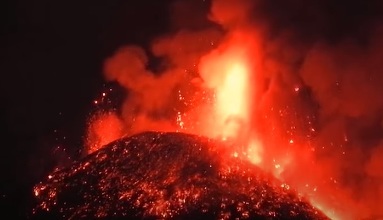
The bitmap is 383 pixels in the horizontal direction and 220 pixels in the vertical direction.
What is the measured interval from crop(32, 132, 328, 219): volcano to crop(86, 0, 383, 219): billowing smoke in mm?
3579

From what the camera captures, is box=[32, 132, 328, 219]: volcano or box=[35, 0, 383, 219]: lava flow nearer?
box=[32, 132, 328, 219]: volcano

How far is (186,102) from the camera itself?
38.5 ft

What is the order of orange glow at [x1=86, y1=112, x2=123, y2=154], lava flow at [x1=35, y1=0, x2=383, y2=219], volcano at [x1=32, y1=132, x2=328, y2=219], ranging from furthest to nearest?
orange glow at [x1=86, y1=112, x2=123, y2=154], lava flow at [x1=35, y1=0, x2=383, y2=219], volcano at [x1=32, y1=132, x2=328, y2=219]

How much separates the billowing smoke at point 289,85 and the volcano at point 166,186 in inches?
141

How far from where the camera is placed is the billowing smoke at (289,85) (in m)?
11.2

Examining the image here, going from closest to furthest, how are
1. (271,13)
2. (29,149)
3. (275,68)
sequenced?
1. (29,149)
2. (275,68)
3. (271,13)

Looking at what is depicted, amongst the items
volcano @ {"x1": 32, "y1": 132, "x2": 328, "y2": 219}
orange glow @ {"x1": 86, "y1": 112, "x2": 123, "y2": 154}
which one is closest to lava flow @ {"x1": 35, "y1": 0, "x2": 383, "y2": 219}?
orange glow @ {"x1": 86, "y1": 112, "x2": 123, "y2": 154}

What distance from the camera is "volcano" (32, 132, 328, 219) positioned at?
6.56 meters

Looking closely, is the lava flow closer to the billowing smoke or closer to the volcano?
the billowing smoke

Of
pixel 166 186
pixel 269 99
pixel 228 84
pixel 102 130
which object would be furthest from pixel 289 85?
pixel 166 186

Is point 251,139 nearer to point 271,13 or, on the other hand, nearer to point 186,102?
point 186,102

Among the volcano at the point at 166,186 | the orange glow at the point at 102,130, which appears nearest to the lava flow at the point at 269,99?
the orange glow at the point at 102,130

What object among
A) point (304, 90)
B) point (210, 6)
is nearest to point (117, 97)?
point (210, 6)

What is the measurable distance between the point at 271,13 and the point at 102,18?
4.46 metres
